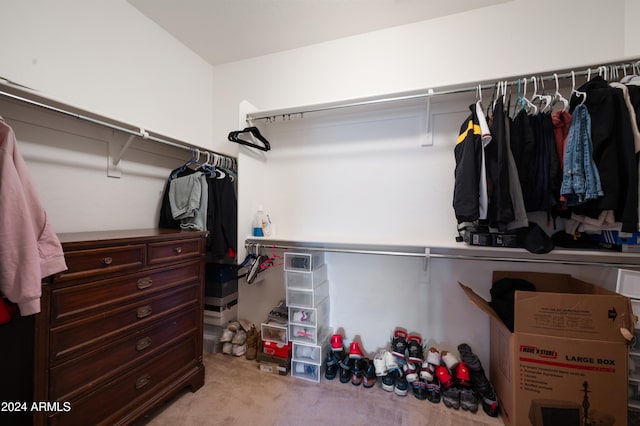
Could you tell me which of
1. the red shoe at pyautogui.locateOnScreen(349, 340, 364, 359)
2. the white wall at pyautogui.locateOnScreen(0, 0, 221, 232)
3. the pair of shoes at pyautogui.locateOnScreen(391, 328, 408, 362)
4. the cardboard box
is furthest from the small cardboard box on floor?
the white wall at pyautogui.locateOnScreen(0, 0, 221, 232)

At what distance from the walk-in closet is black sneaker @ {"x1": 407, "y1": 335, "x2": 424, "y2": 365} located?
0.18 feet

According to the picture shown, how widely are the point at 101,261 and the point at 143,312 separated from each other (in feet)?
1.22

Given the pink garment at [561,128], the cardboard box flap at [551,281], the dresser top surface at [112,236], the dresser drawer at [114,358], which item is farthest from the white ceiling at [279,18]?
the dresser drawer at [114,358]

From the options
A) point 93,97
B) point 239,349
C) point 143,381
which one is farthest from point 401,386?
point 93,97

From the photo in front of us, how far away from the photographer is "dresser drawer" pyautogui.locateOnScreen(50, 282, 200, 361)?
3.38 ft

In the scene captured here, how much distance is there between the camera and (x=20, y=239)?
0.90 m

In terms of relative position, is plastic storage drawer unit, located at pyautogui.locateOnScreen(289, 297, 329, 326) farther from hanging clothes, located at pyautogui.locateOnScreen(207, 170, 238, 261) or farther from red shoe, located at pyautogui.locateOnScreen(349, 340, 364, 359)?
hanging clothes, located at pyautogui.locateOnScreen(207, 170, 238, 261)

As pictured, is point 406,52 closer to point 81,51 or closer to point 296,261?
point 296,261

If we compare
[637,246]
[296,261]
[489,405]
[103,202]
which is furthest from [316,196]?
[637,246]

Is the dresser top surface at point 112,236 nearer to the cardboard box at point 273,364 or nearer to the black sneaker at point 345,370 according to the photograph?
the cardboard box at point 273,364

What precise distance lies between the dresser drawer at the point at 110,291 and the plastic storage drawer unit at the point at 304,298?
0.73 metres

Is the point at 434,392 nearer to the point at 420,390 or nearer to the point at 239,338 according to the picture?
the point at 420,390

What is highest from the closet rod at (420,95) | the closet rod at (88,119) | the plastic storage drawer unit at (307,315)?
the closet rod at (420,95)

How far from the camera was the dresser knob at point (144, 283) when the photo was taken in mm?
1308
